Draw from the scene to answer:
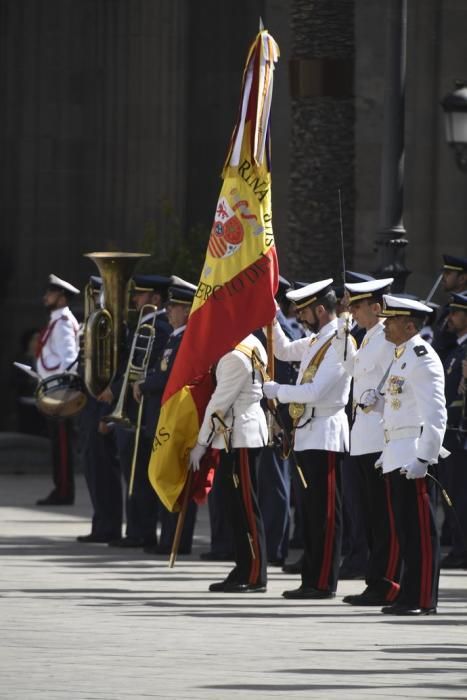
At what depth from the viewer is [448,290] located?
1548 cm

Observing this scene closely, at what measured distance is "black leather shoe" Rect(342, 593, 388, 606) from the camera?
12.3m

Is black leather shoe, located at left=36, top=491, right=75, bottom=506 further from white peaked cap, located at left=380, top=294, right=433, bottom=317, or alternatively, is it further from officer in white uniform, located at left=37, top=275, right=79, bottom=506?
white peaked cap, located at left=380, top=294, right=433, bottom=317

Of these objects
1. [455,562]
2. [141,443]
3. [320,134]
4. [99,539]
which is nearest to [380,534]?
[455,562]

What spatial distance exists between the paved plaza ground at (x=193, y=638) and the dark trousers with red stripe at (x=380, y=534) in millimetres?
289

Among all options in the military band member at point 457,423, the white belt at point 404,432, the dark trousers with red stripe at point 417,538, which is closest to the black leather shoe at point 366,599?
the dark trousers with red stripe at point 417,538

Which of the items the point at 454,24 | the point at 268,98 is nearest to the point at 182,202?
the point at 454,24

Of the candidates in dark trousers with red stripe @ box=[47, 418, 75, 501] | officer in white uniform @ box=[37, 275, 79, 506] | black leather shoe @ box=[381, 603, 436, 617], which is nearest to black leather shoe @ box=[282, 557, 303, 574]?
black leather shoe @ box=[381, 603, 436, 617]

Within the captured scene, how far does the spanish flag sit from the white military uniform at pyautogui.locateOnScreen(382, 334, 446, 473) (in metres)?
1.26

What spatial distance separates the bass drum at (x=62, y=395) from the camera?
17062mm

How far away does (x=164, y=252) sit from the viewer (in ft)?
86.5

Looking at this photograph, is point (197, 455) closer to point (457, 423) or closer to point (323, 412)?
point (323, 412)

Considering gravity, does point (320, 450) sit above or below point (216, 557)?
above

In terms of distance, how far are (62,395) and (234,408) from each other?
461cm

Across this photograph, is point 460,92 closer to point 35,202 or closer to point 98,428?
point 98,428
